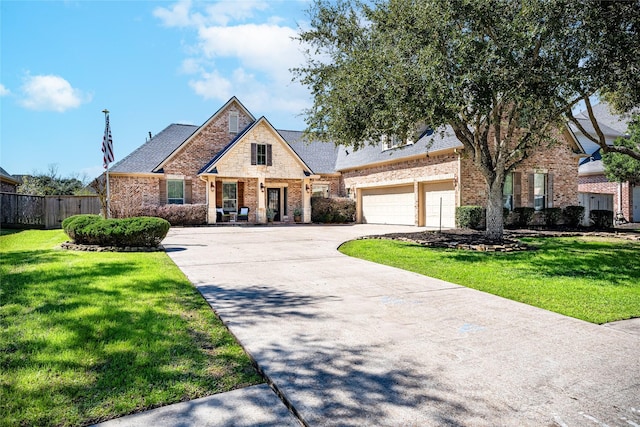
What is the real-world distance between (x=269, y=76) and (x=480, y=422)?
13821 mm

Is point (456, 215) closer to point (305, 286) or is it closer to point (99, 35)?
point (305, 286)

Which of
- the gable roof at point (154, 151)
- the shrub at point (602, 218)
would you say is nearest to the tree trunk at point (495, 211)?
the shrub at point (602, 218)

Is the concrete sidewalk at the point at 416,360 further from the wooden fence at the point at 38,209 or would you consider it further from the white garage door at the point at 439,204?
the wooden fence at the point at 38,209

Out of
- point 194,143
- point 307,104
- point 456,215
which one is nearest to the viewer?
point 307,104

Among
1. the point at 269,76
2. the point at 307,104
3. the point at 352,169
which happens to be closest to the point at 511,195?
the point at 352,169

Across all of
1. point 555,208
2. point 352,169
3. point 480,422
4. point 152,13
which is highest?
point 152,13

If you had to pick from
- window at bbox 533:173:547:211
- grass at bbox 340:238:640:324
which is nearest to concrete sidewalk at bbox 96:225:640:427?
grass at bbox 340:238:640:324

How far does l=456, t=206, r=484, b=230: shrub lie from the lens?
55.7 ft

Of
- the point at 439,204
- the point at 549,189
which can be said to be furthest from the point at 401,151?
the point at 549,189

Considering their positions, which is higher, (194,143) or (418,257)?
(194,143)

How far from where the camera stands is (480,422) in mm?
2494

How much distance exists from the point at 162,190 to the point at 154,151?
3087 mm

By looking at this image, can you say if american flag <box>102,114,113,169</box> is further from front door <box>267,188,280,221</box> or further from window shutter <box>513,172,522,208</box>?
window shutter <box>513,172,522,208</box>

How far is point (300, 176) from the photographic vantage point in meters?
24.2
